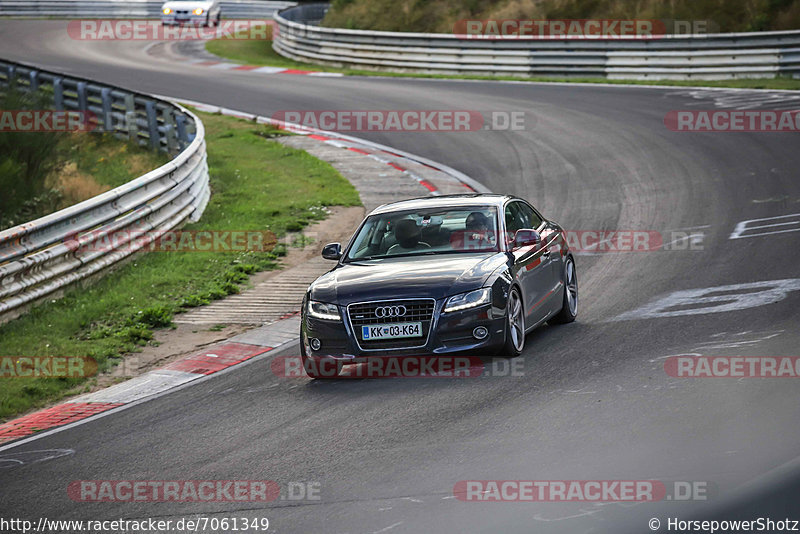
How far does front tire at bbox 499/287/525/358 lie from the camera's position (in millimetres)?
9461

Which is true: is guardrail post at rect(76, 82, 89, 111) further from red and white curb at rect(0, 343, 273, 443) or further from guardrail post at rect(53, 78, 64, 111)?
red and white curb at rect(0, 343, 273, 443)

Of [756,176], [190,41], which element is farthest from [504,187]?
[190,41]

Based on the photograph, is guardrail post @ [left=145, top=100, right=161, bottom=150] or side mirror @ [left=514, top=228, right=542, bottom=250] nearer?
side mirror @ [left=514, top=228, right=542, bottom=250]

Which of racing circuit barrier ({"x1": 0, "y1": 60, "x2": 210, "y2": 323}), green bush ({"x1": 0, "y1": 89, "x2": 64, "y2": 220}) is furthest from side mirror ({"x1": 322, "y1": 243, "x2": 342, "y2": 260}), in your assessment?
green bush ({"x1": 0, "y1": 89, "x2": 64, "y2": 220})

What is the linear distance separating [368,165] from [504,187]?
382cm

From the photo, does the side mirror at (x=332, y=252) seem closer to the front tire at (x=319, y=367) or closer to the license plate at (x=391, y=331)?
the front tire at (x=319, y=367)

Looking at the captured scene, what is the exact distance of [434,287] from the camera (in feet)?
30.5

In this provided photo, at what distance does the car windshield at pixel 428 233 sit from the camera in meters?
10.3

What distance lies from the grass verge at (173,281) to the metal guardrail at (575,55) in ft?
36.9

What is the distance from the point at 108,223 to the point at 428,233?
5567mm

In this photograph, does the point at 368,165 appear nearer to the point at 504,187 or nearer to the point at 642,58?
the point at 504,187

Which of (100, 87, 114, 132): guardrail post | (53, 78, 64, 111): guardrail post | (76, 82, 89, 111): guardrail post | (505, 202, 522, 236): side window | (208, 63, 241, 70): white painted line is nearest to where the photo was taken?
(505, 202, 522, 236): side window

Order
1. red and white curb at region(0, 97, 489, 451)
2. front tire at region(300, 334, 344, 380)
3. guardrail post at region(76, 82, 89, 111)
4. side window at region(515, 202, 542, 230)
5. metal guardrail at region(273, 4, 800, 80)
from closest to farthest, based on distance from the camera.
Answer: red and white curb at region(0, 97, 489, 451)
front tire at region(300, 334, 344, 380)
side window at region(515, 202, 542, 230)
guardrail post at region(76, 82, 89, 111)
metal guardrail at region(273, 4, 800, 80)

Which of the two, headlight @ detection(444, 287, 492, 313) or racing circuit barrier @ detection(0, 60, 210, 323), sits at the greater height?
headlight @ detection(444, 287, 492, 313)
